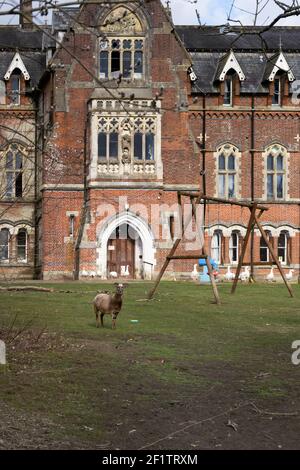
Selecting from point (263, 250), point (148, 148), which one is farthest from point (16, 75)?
point (263, 250)

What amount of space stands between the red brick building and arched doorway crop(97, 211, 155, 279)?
0.16 feet

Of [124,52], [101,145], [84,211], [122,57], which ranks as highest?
[124,52]

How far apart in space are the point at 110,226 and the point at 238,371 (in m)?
27.7

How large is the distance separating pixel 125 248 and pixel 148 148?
5.07m

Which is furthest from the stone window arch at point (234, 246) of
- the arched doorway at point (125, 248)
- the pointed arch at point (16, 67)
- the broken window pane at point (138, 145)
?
the pointed arch at point (16, 67)

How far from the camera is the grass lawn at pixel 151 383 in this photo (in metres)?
8.55

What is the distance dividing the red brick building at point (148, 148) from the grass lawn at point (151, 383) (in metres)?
20.6

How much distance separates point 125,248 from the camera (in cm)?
4056

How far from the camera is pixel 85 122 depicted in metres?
40.5

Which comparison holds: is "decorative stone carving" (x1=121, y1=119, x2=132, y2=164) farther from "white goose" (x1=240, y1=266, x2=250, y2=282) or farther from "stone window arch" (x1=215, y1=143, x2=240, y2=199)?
"white goose" (x1=240, y1=266, x2=250, y2=282)

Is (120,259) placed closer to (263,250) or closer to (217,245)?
(217,245)

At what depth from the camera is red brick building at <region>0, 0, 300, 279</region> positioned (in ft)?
128
